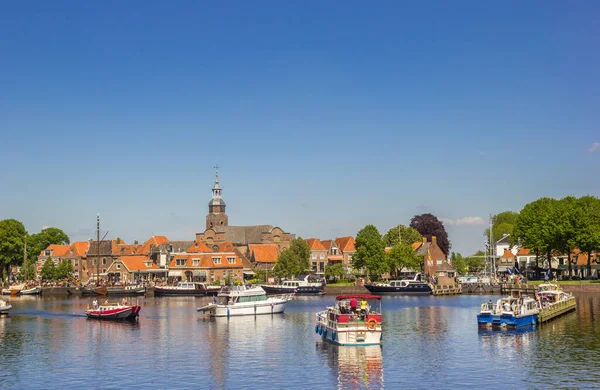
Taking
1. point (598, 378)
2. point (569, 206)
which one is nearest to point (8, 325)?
point (598, 378)

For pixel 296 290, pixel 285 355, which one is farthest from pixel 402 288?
pixel 285 355

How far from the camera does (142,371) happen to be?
5238 cm

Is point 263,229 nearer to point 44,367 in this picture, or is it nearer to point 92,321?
point 92,321

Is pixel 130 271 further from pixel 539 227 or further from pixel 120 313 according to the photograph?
pixel 539 227

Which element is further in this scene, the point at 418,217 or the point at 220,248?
the point at 418,217

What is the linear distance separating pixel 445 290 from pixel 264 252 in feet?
191

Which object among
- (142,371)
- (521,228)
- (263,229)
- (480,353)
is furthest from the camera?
(263,229)

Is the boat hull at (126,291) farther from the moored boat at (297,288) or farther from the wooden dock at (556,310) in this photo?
the wooden dock at (556,310)

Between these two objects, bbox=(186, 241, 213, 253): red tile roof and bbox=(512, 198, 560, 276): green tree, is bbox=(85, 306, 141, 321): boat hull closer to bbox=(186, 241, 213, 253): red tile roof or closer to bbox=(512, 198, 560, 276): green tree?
bbox=(186, 241, 213, 253): red tile roof

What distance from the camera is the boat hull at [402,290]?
138000mm

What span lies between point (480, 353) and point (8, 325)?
5796cm

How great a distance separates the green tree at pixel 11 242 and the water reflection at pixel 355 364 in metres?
133

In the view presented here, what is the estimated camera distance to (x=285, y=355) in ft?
192

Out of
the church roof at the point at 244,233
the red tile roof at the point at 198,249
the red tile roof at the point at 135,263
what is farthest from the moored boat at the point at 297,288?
the church roof at the point at 244,233
